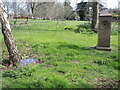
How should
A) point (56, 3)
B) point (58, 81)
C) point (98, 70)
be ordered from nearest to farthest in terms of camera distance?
point (58, 81) → point (98, 70) → point (56, 3)

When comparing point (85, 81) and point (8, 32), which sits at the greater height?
point (8, 32)

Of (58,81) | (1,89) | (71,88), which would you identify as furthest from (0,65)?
(71,88)

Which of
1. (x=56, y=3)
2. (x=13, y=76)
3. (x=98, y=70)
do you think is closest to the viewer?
(x=13, y=76)

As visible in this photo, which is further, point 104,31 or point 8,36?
point 104,31

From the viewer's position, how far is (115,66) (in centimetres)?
444

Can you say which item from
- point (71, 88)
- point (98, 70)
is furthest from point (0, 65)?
point (98, 70)

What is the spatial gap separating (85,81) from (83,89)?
1.26 ft

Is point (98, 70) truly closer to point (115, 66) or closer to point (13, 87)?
point (115, 66)

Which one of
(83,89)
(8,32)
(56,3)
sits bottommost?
(83,89)

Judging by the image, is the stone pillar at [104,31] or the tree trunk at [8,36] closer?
the tree trunk at [8,36]

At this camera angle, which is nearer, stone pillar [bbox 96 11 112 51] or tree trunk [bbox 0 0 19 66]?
tree trunk [bbox 0 0 19 66]

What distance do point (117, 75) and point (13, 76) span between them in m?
2.63

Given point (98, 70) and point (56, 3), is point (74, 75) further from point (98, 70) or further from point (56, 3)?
point (56, 3)

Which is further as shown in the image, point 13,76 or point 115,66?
point 115,66
